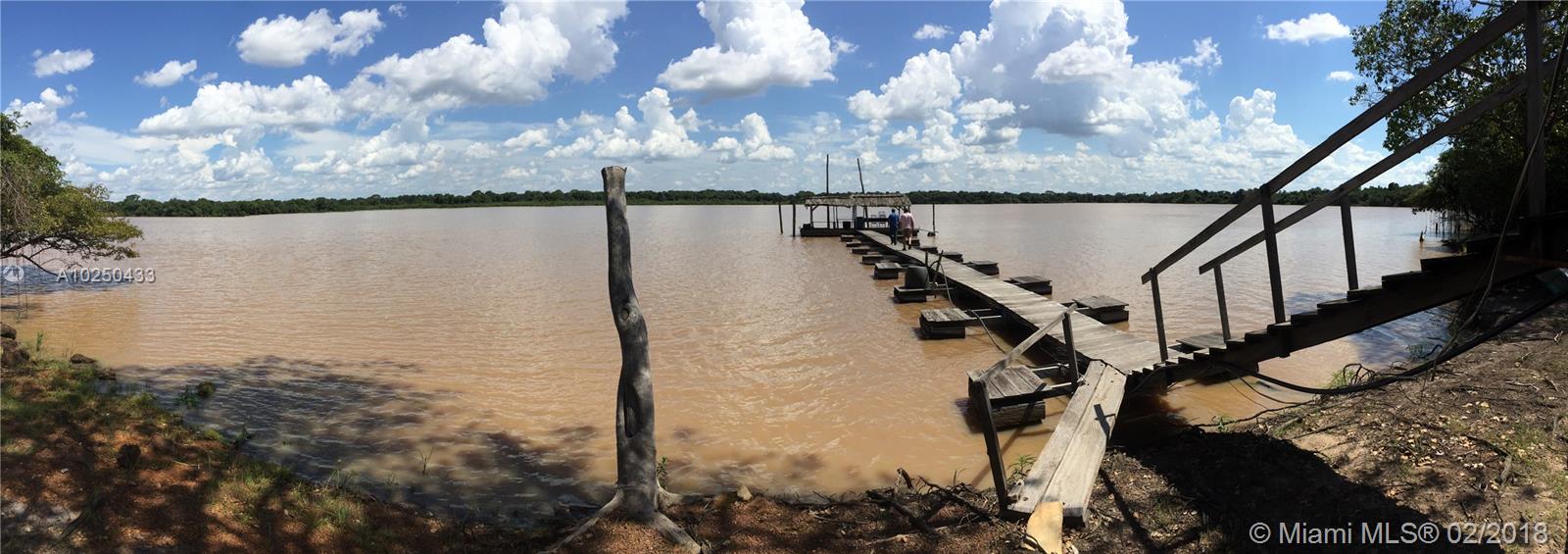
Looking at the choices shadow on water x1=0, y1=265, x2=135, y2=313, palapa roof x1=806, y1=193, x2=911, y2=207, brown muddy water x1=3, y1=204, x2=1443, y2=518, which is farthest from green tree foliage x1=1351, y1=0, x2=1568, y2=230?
shadow on water x1=0, y1=265, x2=135, y2=313

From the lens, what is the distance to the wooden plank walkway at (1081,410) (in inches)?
184

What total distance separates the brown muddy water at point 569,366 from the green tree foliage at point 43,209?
155cm

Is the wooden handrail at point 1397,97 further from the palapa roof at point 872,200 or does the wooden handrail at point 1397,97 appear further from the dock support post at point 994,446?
the palapa roof at point 872,200

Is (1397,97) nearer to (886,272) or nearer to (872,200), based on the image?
(886,272)

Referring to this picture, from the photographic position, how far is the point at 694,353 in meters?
12.1

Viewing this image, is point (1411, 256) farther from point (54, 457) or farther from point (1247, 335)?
point (54, 457)

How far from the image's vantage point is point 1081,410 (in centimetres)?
624

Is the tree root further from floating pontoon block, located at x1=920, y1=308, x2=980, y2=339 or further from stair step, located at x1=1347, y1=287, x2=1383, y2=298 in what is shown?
floating pontoon block, located at x1=920, y1=308, x2=980, y2=339

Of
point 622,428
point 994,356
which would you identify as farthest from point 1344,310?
point 994,356

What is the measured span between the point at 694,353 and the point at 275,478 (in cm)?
689

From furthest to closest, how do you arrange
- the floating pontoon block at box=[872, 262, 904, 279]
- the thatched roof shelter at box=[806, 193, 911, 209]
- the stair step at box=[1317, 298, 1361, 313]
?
the thatched roof shelter at box=[806, 193, 911, 209] → the floating pontoon block at box=[872, 262, 904, 279] → the stair step at box=[1317, 298, 1361, 313]

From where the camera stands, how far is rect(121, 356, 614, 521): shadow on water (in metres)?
6.34

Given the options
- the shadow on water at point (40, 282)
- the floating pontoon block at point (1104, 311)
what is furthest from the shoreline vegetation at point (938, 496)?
the shadow on water at point (40, 282)

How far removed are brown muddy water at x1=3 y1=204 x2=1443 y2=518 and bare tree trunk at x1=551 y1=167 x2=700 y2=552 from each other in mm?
1595
